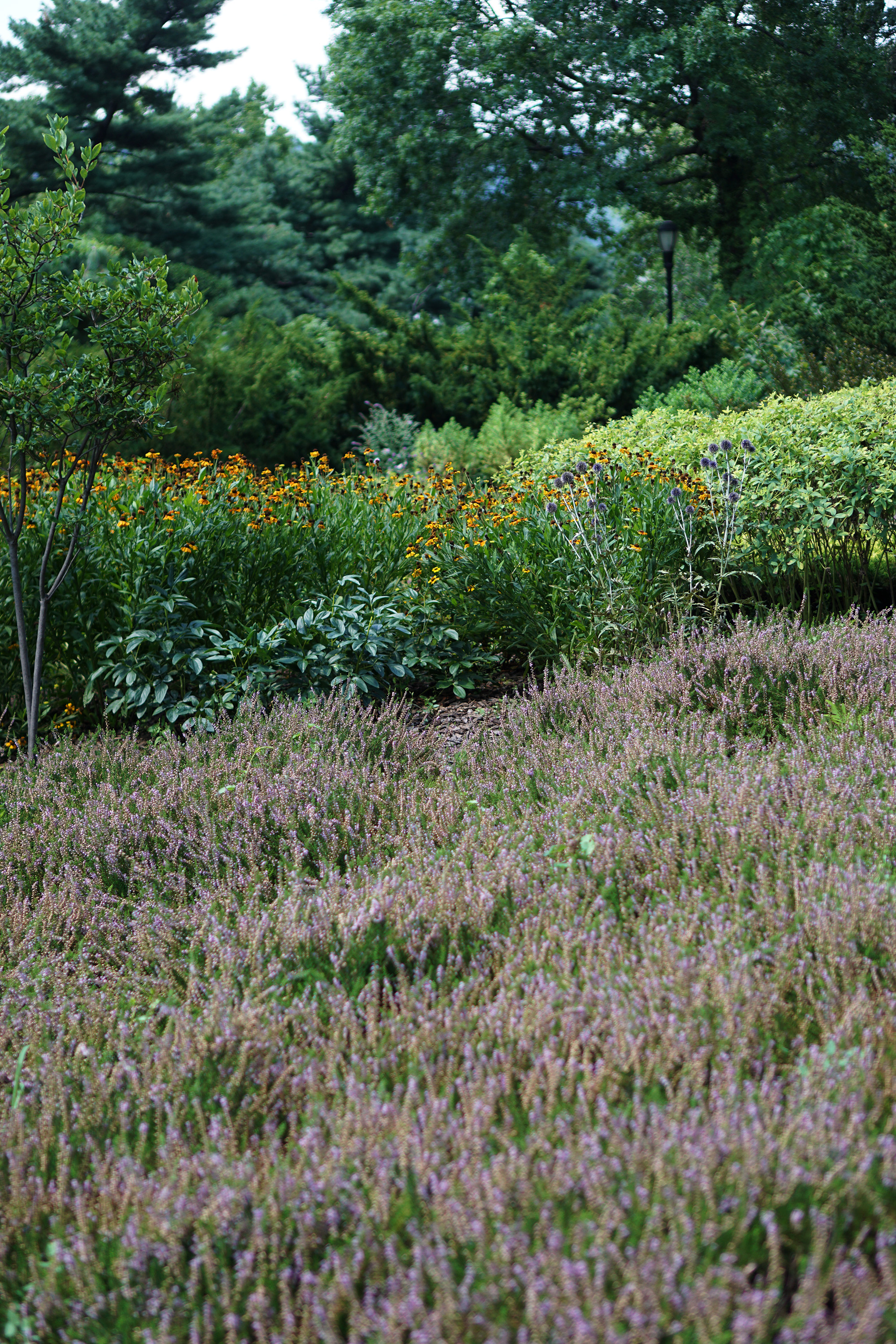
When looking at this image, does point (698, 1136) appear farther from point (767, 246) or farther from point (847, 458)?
point (767, 246)

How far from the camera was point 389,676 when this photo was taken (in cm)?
602

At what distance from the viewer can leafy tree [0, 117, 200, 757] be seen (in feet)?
16.4

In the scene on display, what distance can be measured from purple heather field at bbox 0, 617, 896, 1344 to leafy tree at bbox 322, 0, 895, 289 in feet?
68.4

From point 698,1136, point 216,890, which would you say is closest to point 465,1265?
point 698,1136

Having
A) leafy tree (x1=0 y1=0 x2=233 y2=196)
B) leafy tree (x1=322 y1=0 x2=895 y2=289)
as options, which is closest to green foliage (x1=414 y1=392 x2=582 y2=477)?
leafy tree (x1=322 y1=0 x2=895 y2=289)

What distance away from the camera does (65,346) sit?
16.1 ft

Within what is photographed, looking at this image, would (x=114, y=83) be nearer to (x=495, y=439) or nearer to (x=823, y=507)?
(x=495, y=439)

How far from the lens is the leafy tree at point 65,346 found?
498cm

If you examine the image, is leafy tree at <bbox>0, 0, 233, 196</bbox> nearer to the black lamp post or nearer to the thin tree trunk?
the black lamp post

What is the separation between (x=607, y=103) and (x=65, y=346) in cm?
2117

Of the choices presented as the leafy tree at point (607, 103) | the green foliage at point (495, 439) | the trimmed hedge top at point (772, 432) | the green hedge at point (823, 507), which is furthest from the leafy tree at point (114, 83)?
the green hedge at point (823, 507)

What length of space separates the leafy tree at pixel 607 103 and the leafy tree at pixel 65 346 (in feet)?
60.6

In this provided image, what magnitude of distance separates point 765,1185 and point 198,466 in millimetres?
7074

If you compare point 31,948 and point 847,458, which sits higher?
point 847,458
